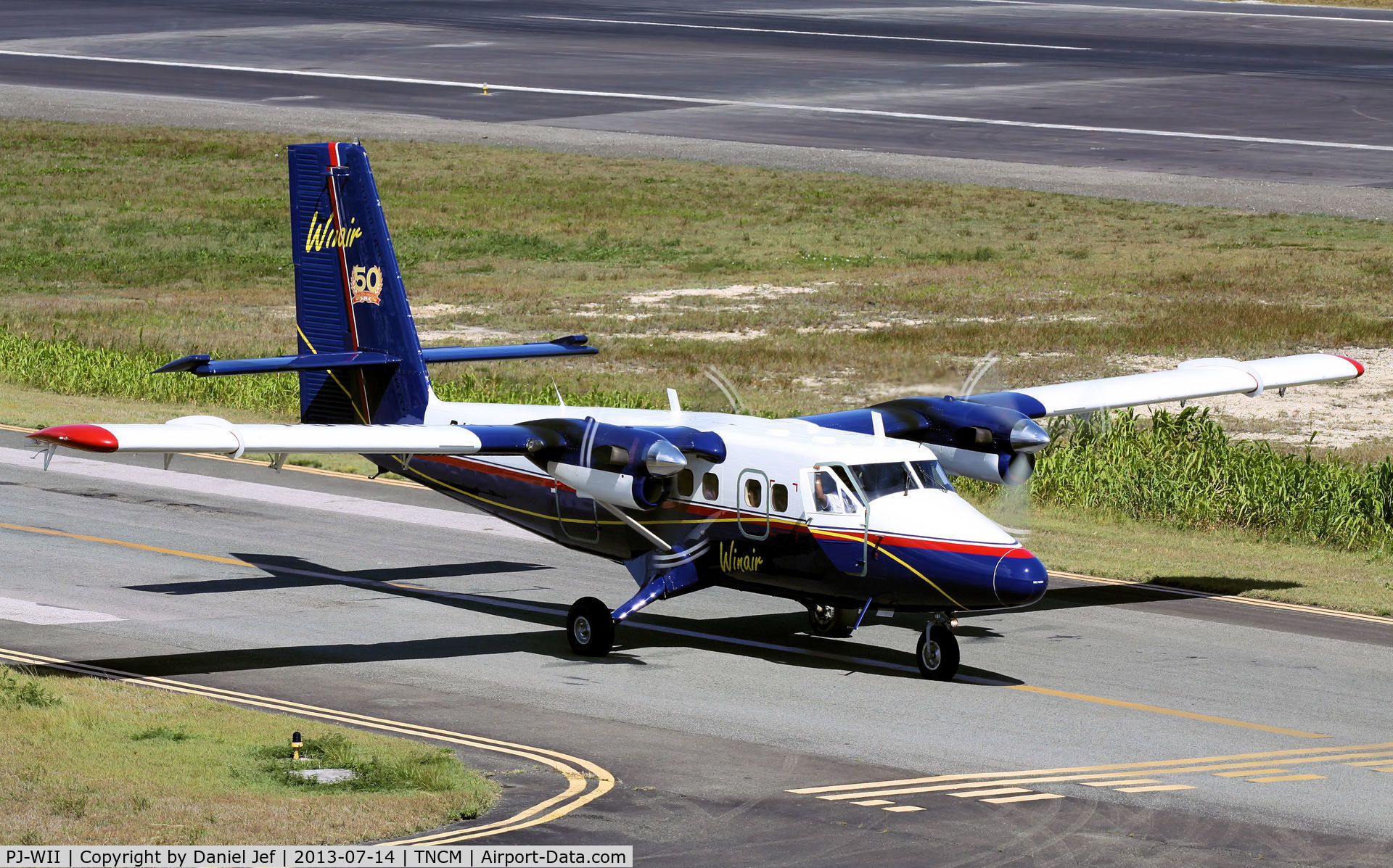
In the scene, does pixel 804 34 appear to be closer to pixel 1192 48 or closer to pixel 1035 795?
pixel 1192 48

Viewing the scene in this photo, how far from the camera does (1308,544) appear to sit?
3259cm

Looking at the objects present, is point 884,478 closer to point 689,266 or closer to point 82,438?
point 82,438

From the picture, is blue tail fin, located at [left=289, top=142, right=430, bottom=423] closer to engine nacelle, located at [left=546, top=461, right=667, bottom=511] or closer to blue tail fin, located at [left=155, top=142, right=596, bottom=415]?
blue tail fin, located at [left=155, top=142, right=596, bottom=415]

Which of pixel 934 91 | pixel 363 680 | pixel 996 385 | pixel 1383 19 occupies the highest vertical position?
pixel 1383 19

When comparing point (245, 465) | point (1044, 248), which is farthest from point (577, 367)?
point (1044, 248)

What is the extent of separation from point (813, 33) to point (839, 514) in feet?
311

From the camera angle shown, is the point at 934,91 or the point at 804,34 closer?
the point at 934,91

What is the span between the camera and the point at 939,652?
23312mm

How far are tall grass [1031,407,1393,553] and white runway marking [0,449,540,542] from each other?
35.7ft

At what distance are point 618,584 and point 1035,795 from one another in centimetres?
1128

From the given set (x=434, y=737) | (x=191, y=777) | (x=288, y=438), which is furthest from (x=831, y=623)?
(x=191, y=777)

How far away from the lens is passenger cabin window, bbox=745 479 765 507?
928 inches

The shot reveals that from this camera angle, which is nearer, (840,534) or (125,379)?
(840,534)

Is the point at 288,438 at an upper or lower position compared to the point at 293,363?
lower
